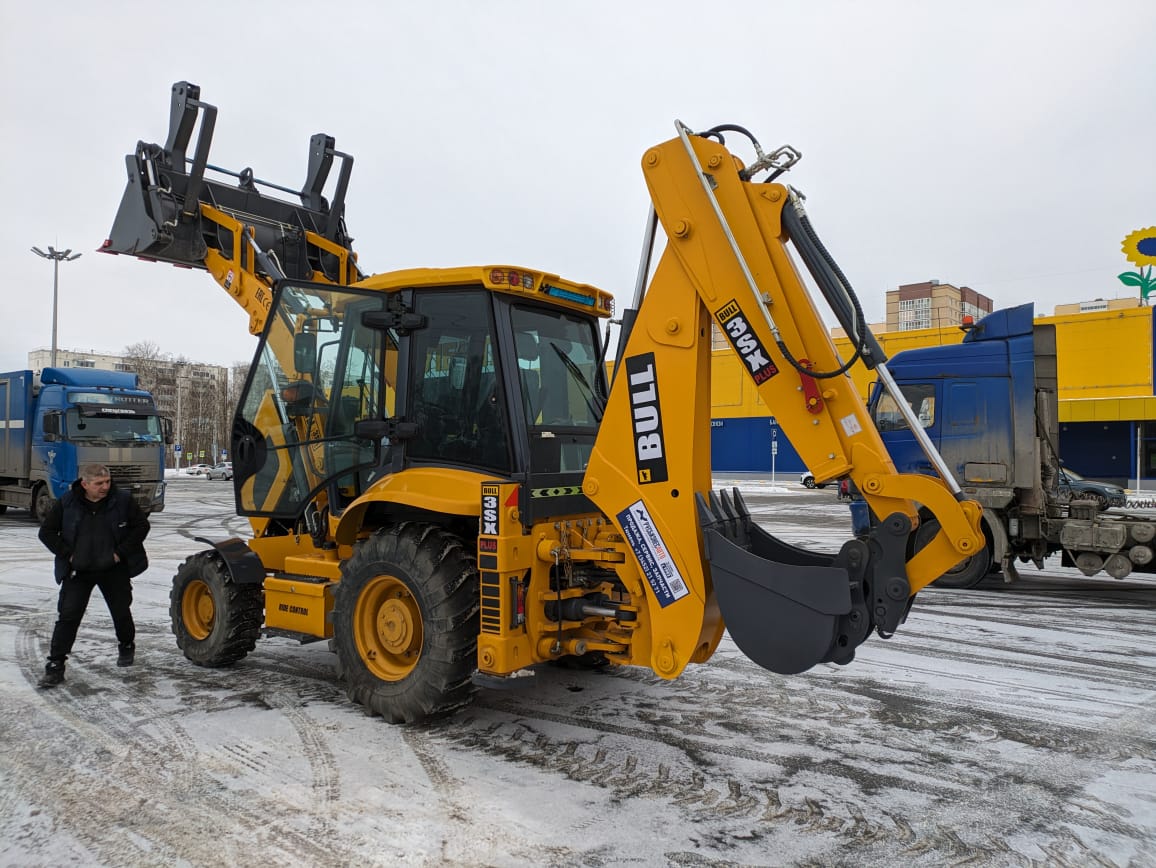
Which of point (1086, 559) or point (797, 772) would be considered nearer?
point (797, 772)

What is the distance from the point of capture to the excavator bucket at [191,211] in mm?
6359

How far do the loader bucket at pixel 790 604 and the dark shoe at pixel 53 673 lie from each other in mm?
4483

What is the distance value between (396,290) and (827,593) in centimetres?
308


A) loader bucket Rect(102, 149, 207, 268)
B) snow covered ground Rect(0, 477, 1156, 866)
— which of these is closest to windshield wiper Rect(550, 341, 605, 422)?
snow covered ground Rect(0, 477, 1156, 866)

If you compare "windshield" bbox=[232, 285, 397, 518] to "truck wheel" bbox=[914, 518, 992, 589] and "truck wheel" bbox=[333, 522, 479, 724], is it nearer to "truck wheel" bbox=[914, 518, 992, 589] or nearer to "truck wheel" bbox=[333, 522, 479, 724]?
"truck wheel" bbox=[333, 522, 479, 724]

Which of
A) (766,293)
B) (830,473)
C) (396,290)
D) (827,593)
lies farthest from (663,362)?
(396,290)

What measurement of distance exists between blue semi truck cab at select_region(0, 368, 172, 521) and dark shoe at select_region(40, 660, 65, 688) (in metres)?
11.4

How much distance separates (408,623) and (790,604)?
2172 mm

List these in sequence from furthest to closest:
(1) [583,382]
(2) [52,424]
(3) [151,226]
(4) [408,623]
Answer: (2) [52,424], (3) [151,226], (1) [583,382], (4) [408,623]

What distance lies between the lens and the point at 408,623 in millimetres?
4664

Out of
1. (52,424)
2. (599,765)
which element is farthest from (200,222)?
(52,424)

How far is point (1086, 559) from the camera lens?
898cm

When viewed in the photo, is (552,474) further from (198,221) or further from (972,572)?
(972,572)

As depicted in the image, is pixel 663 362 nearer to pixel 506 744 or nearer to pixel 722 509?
pixel 722 509
